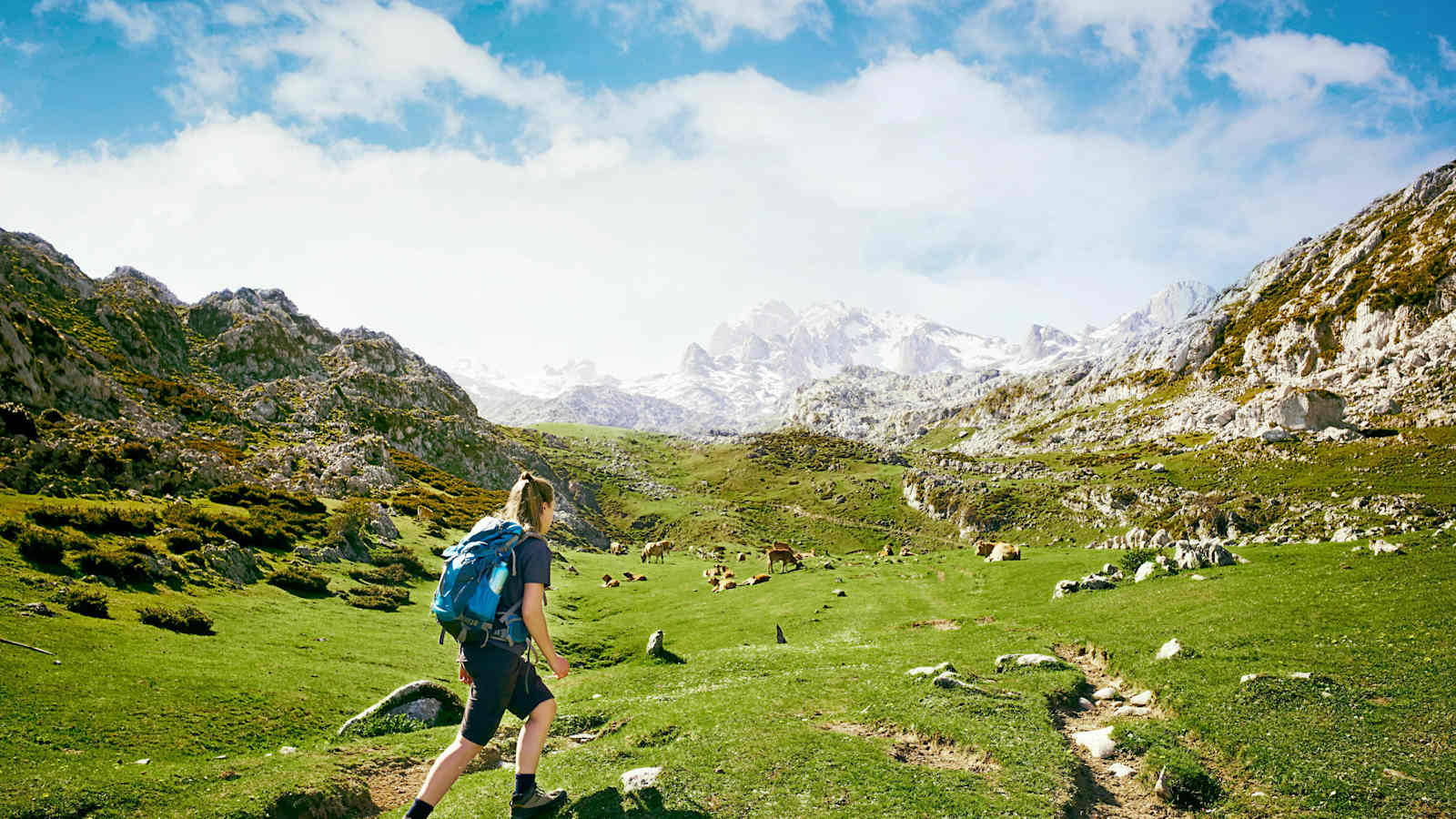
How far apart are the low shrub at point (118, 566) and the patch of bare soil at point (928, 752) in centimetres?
2813

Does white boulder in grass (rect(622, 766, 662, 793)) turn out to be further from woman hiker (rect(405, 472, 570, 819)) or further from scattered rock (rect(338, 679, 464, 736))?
scattered rock (rect(338, 679, 464, 736))

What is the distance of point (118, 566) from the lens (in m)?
23.5

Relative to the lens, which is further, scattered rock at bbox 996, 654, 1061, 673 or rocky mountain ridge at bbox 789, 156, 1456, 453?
rocky mountain ridge at bbox 789, 156, 1456, 453

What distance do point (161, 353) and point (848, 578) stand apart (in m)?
115

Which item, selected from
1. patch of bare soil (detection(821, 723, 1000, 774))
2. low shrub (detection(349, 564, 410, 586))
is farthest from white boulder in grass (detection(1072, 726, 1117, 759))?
low shrub (detection(349, 564, 410, 586))

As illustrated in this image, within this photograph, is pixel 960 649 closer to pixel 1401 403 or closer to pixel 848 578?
pixel 848 578

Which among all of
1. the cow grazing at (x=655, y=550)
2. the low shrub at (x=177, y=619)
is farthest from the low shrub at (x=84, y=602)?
the cow grazing at (x=655, y=550)

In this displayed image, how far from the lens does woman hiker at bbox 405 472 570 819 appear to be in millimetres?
8641

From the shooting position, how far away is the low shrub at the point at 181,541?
95.3ft

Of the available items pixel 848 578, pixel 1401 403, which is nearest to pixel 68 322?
pixel 848 578

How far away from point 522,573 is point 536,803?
4228 mm

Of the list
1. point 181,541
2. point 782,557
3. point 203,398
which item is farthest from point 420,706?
point 203,398

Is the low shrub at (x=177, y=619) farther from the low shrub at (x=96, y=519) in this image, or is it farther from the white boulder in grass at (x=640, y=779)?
the white boulder in grass at (x=640, y=779)

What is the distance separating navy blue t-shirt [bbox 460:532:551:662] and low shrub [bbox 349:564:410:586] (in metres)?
34.3
